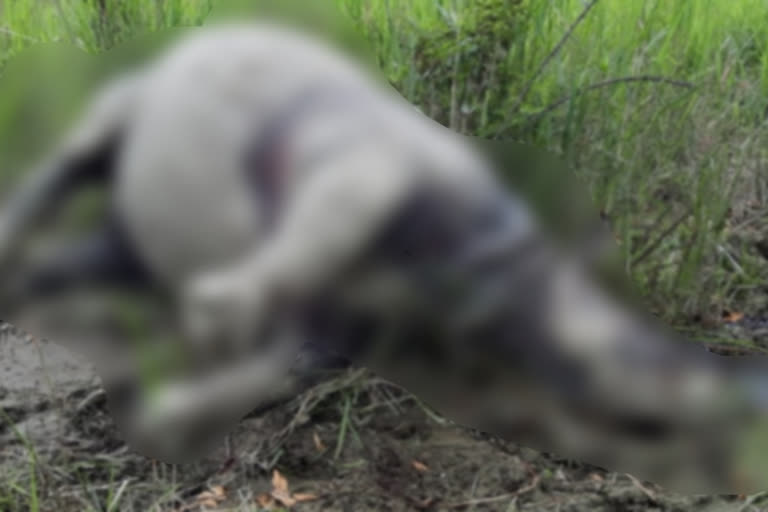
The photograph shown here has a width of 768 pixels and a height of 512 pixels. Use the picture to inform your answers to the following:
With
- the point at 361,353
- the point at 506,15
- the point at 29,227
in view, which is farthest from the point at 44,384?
the point at 506,15

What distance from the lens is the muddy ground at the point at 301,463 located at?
0.87 m

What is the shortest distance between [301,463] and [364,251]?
1.35ft

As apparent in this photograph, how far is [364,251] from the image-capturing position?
0.55 m

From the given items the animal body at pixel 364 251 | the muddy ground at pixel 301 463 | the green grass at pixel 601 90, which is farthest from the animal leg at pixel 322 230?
the muddy ground at pixel 301 463

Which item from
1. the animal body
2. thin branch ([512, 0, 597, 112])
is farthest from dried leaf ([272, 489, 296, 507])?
thin branch ([512, 0, 597, 112])

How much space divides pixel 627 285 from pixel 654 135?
14cm

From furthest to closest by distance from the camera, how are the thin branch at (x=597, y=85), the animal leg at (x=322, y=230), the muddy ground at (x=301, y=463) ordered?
1. the muddy ground at (x=301, y=463)
2. the thin branch at (x=597, y=85)
3. the animal leg at (x=322, y=230)

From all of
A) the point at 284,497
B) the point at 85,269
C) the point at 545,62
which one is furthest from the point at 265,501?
the point at 545,62

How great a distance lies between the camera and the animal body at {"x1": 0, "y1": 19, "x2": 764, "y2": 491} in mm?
552

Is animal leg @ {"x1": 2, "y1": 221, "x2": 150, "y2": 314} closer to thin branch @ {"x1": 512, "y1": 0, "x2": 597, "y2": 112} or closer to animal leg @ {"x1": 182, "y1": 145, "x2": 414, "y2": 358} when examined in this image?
animal leg @ {"x1": 182, "y1": 145, "x2": 414, "y2": 358}

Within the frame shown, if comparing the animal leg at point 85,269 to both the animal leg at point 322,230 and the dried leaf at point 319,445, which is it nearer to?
the animal leg at point 322,230

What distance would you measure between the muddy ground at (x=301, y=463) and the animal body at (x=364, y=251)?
28 cm

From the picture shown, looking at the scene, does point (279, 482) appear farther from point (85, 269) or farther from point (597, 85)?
point (597, 85)

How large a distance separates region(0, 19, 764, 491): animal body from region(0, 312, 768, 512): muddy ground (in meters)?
0.28
